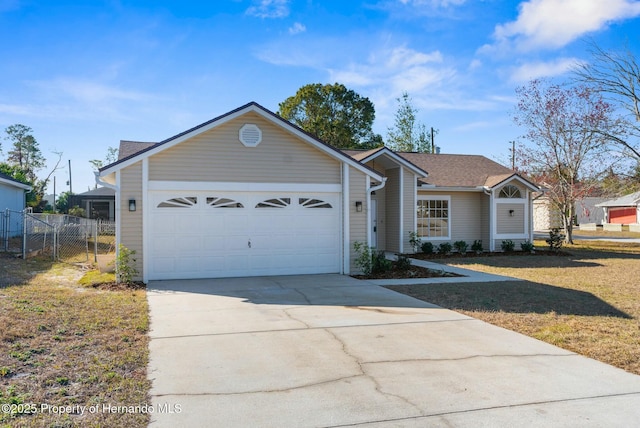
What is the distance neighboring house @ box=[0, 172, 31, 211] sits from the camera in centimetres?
2145

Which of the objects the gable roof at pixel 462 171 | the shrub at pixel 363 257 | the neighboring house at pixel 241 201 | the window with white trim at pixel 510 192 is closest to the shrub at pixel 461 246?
Result: the gable roof at pixel 462 171

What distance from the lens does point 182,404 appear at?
13.8 feet

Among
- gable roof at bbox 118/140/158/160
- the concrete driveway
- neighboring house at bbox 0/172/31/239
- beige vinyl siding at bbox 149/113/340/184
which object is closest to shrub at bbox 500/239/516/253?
beige vinyl siding at bbox 149/113/340/184

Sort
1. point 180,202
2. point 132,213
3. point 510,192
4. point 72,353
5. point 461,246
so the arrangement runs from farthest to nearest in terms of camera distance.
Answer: point 510,192
point 461,246
point 180,202
point 132,213
point 72,353

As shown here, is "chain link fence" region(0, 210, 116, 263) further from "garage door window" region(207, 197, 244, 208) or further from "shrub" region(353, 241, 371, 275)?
"shrub" region(353, 241, 371, 275)

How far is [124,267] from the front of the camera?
10.7m

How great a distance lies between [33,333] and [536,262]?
15.1 meters

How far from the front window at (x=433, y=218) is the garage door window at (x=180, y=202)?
420 inches

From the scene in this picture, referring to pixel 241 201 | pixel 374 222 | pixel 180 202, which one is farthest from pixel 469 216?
pixel 180 202

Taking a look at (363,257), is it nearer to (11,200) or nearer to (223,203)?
(223,203)

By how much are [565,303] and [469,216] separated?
1158 cm

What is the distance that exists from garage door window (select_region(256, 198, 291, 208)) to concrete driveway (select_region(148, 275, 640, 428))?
14.0 ft

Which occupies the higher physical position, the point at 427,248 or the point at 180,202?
the point at 180,202

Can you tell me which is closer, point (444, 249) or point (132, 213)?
point (132, 213)
